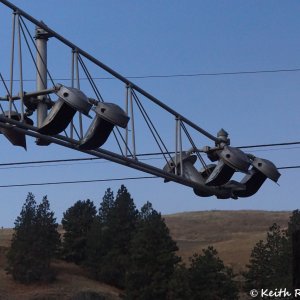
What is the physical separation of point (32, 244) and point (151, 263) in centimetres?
1518

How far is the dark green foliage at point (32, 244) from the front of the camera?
233 ft

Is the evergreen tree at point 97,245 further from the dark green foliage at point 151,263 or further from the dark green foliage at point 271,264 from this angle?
the dark green foliage at point 271,264

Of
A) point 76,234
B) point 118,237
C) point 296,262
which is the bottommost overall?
point 296,262

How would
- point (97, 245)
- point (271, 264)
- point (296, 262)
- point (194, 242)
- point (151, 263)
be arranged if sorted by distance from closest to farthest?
point (296, 262) → point (271, 264) → point (151, 263) → point (97, 245) → point (194, 242)

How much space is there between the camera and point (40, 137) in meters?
13.2

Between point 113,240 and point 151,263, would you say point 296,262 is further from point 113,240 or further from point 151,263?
point 113,240

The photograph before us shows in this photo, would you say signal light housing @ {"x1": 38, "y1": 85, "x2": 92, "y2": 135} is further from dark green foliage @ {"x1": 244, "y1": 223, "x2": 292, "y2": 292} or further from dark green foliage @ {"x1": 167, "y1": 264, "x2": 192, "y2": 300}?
dark green foliage @ {"x1": 167, "y1": 264, "x2": 192, "y2": 300}

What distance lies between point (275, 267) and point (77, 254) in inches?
1376

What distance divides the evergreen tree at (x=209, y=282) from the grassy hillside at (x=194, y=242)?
15713 mm

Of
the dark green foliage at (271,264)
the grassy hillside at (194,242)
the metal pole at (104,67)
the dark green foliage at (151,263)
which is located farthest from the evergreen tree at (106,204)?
the metal pole at (104,67)

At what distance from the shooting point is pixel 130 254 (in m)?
69.4

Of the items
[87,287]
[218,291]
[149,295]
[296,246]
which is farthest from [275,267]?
[296,246]

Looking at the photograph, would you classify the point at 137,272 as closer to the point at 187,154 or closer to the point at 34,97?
the point at 187,154

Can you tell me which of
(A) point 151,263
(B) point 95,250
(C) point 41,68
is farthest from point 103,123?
(B) point 95,250
